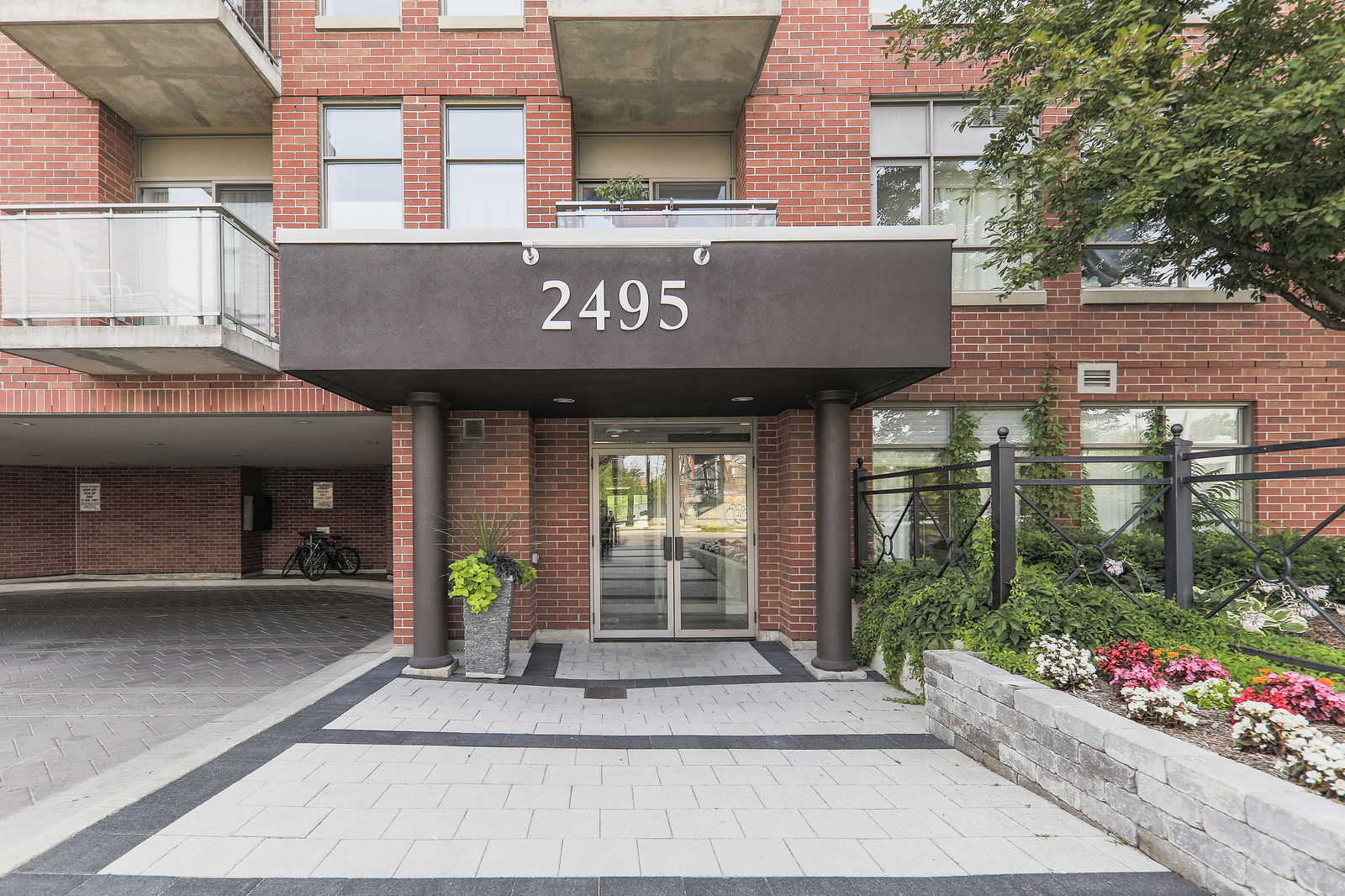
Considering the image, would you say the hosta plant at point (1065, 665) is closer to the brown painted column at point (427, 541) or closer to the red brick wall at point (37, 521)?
the brown painted column at point (427, 541)

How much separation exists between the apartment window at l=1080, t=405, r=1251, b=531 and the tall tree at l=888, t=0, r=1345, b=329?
229 cm

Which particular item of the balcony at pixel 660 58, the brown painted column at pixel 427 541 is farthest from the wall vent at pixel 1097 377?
the brown painted column at pixel 427 541

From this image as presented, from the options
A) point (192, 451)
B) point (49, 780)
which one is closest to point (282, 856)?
point (49, 780)

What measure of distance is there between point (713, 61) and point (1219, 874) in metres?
7.68

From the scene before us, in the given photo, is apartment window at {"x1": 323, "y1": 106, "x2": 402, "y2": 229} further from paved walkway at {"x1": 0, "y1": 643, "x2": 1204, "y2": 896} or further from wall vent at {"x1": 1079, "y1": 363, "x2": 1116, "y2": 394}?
wall vent at {"x1": 1079, "y1": 363, "x2": 1116, "y2": 394}

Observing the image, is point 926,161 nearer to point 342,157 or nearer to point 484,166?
point 484,166

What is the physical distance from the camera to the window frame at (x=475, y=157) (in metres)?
7.40

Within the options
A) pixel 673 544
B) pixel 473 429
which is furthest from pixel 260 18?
pixel 673 544

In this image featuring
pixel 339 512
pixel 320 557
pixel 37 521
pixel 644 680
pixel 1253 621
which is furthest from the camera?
pixel 339 512

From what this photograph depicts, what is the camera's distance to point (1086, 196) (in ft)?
16.7

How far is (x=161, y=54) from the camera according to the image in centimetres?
670

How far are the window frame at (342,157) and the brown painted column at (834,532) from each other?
556 cm

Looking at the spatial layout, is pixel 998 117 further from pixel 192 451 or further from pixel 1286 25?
pixel 192 451

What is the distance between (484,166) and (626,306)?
3.73 metres
